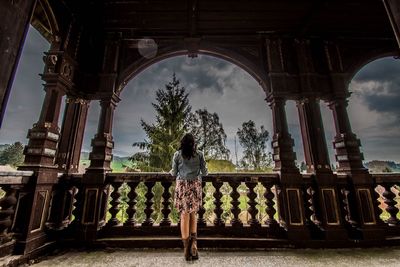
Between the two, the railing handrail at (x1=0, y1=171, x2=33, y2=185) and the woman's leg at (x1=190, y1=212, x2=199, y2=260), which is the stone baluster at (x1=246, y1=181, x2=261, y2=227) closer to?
the woman's leg at (x1=190, y1=212, x2=199, y2=260)

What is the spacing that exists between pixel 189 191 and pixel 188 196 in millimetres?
70

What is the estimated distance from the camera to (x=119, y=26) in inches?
171

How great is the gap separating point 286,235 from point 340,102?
2.93 metres

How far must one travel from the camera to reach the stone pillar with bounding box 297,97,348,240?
11.7 ft

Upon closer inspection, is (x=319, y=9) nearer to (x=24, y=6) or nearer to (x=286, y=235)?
(x=286, y=235)

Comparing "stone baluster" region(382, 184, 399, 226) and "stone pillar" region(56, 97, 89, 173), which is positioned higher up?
"stone pillar" region(56, 97, 89, 173)

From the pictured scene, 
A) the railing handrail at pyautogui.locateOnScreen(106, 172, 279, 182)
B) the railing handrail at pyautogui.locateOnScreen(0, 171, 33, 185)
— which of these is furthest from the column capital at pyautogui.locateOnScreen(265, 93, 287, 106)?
the railing handrail at pyautogui.locateOnScreen(0, 171, 33, 185)

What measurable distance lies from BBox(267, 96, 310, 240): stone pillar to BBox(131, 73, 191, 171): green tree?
24.6 feet

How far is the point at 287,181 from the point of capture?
3715 millimetres

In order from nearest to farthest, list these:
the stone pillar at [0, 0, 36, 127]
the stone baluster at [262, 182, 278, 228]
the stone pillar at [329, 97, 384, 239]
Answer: the stone pillar at [0, 0, 36, 127] → the stone pillar at [329, 97, 384, 239] → the stone baluster at [262, 182, 278, 228]

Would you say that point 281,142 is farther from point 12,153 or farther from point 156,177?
point 12,153

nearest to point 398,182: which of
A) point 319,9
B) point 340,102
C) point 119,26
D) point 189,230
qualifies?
point 340,102

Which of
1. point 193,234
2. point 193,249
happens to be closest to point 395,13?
point 193,234

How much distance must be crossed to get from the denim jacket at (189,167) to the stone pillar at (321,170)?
237 centimetres
